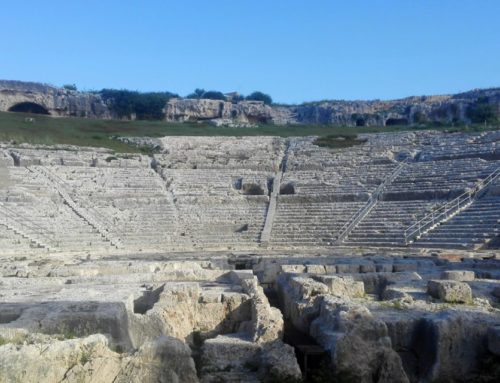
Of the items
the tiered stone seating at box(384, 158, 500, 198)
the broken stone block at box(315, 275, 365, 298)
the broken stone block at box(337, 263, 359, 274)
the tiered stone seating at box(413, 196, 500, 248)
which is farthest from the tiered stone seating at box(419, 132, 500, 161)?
the broken stone block at box(315, 275, 365, 298)

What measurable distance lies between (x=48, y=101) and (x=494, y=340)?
64509mm

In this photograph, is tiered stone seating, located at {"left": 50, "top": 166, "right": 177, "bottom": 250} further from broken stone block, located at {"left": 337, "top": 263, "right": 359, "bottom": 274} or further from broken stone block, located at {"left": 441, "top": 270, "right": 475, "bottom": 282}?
broken stone block, located at {"left": 441, "top": 270, "right": 475, "bottom": 282}

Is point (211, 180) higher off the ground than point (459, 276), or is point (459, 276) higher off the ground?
point (459, 276)

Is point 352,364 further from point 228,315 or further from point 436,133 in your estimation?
point 436,133

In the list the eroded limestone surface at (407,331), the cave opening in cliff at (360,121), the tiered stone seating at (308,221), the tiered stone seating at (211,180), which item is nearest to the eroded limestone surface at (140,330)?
the eroded limestone surface at (407,331)

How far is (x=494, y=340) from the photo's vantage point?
7199mm

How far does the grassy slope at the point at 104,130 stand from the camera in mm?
42031

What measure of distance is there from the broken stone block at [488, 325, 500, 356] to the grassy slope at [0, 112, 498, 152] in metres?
35.5

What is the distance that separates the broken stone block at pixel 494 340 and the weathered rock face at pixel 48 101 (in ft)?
211

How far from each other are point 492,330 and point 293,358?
2.60m

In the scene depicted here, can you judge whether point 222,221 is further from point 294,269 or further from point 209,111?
point 209,111

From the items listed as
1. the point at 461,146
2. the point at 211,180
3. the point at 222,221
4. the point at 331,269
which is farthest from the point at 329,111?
the point at 331,269

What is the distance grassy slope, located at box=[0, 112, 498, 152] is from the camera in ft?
138

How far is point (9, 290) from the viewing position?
1138 centimetres
